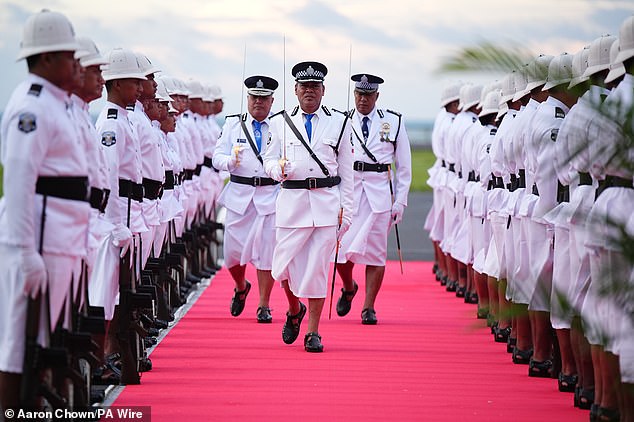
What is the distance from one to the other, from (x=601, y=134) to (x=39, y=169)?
2.61 metres

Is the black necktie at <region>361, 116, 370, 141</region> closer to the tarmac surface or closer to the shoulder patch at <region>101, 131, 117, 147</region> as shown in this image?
the shoulder patch at <region>101, 131, 117, 147</region>

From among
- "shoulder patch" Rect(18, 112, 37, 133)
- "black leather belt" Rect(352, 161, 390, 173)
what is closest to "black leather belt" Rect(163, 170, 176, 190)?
"black leather belt" Rect(352, 161, 390, 173)

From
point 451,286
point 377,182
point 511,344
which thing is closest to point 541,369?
point 511,344

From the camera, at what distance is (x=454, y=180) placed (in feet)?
49.7

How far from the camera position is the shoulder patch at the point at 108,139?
28.0 ft

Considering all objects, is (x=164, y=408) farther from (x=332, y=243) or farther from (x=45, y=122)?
(x=332, y=243)

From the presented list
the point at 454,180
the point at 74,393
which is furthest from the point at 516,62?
the point at 454,180

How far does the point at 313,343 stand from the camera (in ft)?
33.1

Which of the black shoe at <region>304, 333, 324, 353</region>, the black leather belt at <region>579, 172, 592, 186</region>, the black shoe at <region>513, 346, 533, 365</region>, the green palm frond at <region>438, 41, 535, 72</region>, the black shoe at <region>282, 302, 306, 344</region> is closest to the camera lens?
the green palm frond at <region>438, 41, 535, 72</region>

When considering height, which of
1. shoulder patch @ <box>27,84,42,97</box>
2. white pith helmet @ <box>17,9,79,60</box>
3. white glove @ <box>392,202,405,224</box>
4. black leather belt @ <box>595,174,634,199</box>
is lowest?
white glove @ <box>392,202,405,224</box>

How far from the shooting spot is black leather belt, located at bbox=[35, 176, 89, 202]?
6.24 metres

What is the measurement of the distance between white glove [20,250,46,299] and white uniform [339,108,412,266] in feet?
21.4

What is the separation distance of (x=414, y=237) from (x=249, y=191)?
11.8m

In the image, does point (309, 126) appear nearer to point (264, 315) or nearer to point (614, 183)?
point (264, 315)
